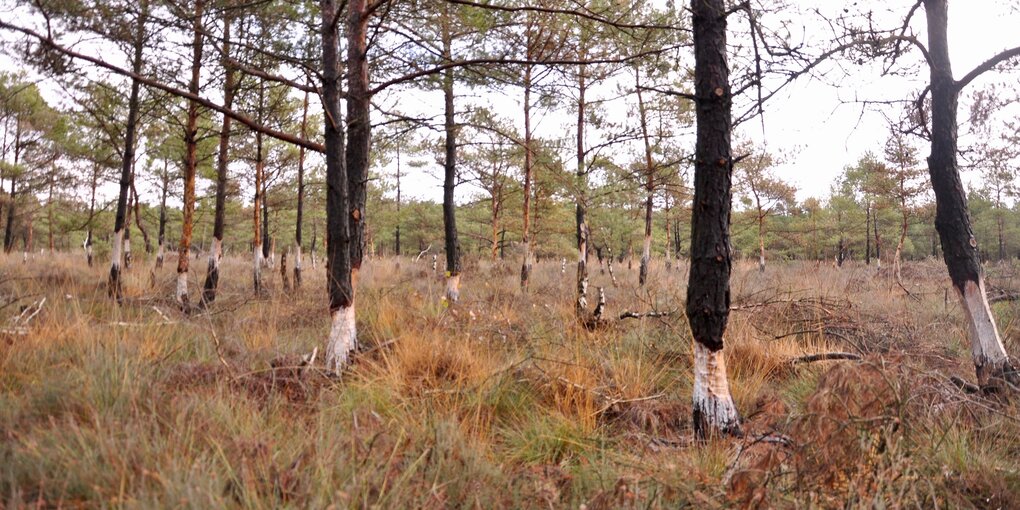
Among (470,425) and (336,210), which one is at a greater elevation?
(336,210)

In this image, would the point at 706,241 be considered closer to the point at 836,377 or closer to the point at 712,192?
the point at 712,192

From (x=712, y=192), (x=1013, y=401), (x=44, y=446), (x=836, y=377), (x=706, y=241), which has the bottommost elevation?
(x=1013, y=401)

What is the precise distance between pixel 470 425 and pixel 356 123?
3.11 meters

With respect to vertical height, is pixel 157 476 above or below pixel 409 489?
above

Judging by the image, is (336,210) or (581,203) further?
(581,203)

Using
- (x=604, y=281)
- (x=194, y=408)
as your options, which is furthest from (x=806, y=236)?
(x=194, y=408)

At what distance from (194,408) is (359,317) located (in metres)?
3.69

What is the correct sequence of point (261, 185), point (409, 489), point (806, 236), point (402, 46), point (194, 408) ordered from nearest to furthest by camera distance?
1. point (409, 489)
2. point (194, 408)
3. point (402, 46)
4. point (261, 185)
5. point (806, 236)

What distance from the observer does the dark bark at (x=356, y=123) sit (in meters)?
4.98

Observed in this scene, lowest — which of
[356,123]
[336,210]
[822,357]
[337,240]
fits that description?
[822,357]

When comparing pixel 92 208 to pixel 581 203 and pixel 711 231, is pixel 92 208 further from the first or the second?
pixel 711 231

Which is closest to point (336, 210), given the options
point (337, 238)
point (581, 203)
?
point (337, 238)

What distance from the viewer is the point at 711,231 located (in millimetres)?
3305

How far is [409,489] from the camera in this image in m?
2.14
